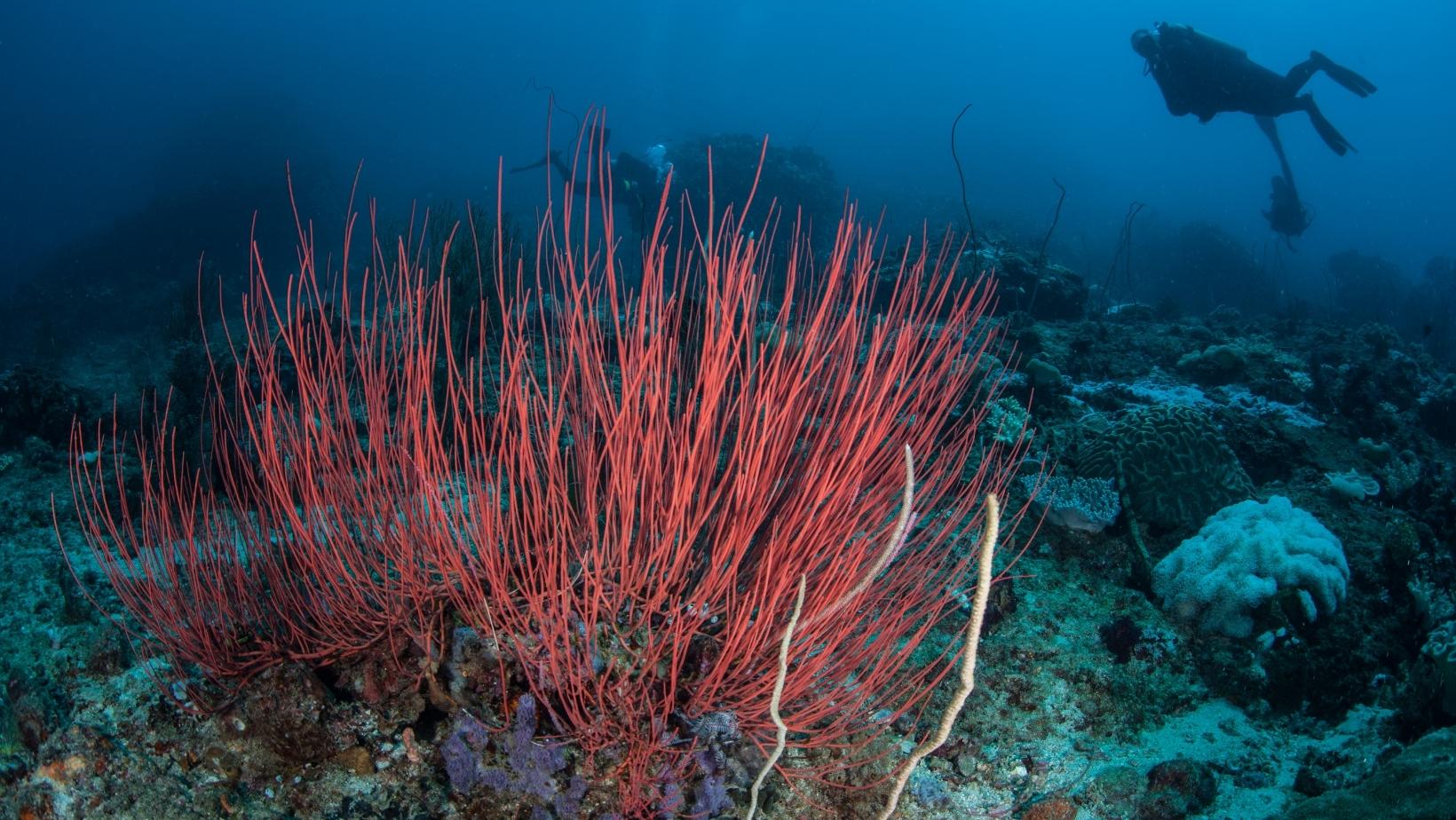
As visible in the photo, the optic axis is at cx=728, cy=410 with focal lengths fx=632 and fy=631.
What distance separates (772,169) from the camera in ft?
69.5

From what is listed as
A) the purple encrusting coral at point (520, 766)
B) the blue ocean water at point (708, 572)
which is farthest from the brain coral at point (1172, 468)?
the purple encrusting coral at point (520, 766)

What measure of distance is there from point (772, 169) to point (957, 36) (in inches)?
4242

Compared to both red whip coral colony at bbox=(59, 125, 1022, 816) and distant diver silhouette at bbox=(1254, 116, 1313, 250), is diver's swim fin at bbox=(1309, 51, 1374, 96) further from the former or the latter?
red whip coral colony at bbox=(59, 125, 1022, 816)

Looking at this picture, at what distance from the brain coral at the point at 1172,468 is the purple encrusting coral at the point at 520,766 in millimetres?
4257

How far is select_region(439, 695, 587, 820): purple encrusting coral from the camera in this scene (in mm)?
2018

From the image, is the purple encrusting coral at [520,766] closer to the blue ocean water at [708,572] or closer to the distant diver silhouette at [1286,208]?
the blue ocean water at [708,572]

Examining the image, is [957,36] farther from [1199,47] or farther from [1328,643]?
[1328,643]

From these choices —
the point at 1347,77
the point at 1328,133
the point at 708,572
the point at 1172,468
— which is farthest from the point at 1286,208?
the point at 708,572

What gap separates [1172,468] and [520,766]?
16.0ft

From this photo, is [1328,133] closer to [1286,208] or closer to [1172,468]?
[1286,208]

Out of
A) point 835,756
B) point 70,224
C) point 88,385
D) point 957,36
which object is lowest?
point 70,224

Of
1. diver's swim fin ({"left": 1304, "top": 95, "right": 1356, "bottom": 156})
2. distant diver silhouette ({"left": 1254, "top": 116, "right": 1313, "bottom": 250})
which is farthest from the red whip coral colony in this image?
distant diver silhouette ({"left": 1254, "top": 116, "right": 1313, "bottom": 250})

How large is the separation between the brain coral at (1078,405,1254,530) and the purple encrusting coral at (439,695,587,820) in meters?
4.26

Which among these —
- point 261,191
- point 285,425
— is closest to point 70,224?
point 261,191
